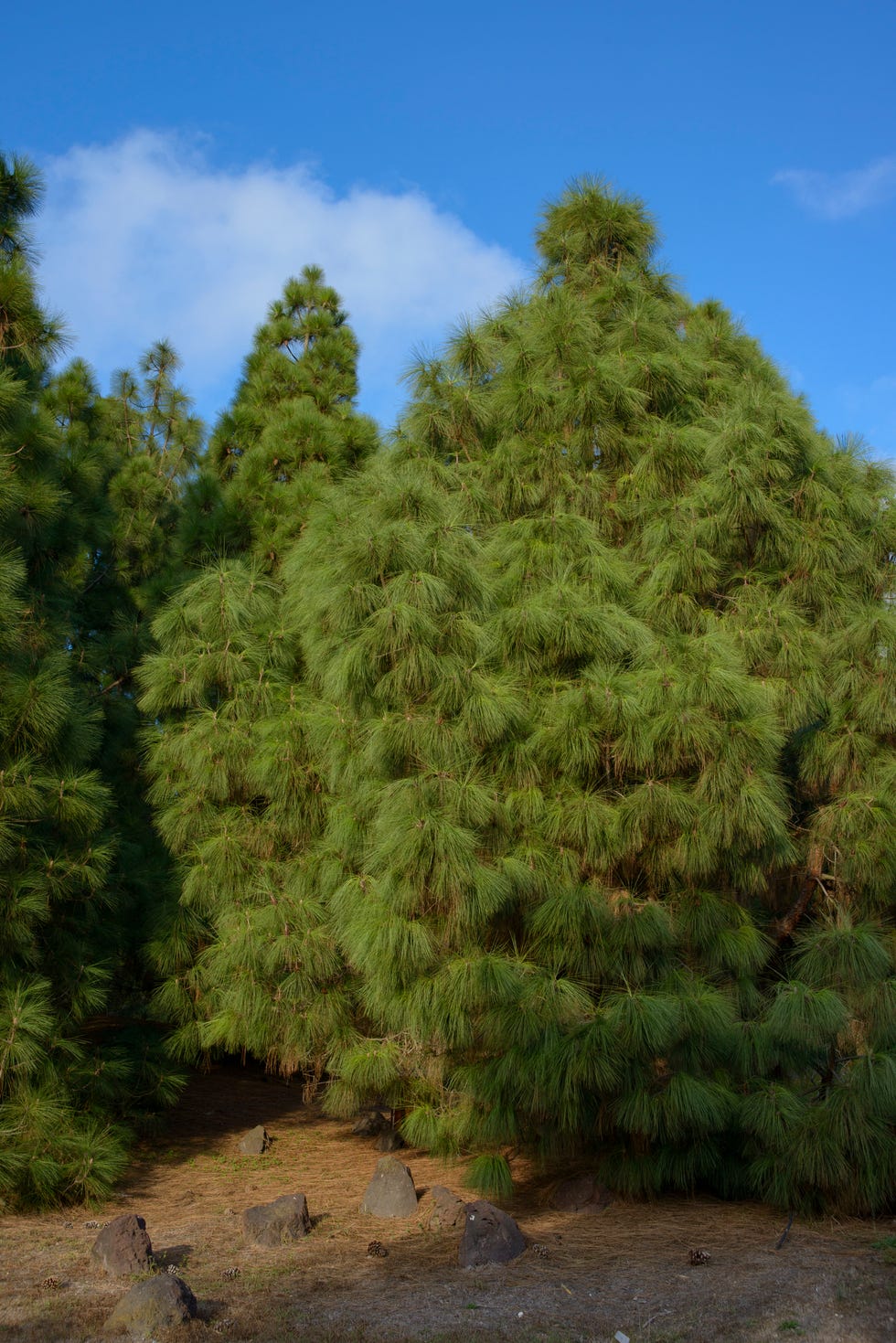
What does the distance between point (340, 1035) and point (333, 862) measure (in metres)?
0.96

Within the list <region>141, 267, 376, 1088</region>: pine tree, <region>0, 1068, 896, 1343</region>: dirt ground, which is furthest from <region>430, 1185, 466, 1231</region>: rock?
<region>141, 267, 376, 1088</region>: pine tree

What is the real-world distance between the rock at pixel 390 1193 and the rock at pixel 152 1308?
62.9 inches

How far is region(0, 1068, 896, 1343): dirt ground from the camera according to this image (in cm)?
332

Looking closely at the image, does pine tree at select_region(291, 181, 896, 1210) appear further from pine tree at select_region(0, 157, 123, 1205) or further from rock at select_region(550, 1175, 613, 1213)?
pine tree at select_region(0, 157, 123, 1205)

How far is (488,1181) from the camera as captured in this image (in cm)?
461

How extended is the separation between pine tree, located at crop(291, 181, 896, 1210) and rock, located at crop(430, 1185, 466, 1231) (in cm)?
18

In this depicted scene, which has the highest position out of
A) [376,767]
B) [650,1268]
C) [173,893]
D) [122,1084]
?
[376,767]

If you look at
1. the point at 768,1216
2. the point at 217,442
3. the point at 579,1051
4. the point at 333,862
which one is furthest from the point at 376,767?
the point at 217,442

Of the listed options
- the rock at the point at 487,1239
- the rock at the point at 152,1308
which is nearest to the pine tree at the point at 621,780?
the rock at the point at 487,1239

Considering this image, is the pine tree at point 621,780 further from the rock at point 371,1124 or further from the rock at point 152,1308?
the rock at point 152,1308

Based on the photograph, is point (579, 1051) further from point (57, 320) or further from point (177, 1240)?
point (57, 320)

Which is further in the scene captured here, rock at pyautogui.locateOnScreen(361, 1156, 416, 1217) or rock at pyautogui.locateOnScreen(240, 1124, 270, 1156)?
rock at pyautogui.locateOnScreen(240, 1124, 270, 1156)

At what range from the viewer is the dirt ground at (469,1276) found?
332 cm

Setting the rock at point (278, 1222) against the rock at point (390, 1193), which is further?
the rock at point (390, 1193)
